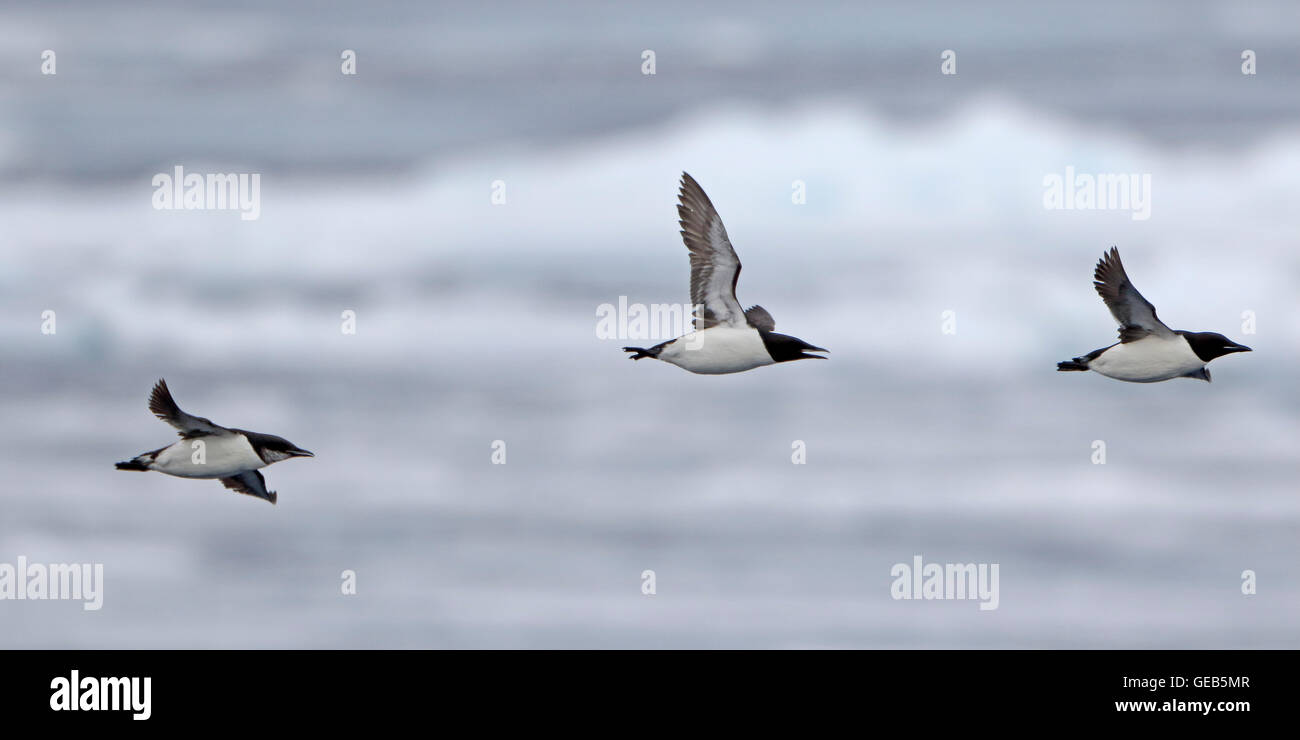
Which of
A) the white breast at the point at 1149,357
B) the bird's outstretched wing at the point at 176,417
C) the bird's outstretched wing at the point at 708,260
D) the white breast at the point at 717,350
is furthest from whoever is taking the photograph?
the white breast at the point at 1149,357

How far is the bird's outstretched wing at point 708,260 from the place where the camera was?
111 feet

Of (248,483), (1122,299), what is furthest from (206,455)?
(1122,299)

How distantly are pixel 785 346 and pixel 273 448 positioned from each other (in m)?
10.4

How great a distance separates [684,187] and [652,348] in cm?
323

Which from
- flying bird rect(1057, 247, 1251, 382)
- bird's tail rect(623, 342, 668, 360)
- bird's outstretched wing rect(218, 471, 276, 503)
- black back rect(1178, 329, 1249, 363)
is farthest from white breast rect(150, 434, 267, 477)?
black back rect(1178, 329, 1249, 363)

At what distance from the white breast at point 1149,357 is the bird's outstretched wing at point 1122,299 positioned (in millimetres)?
309

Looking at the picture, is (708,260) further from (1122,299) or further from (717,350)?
(1122,299)

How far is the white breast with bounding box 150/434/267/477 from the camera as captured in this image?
33.8 m

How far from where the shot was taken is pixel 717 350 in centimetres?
3434

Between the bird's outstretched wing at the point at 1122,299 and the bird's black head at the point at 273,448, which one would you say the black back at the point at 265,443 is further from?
the bird's outstretched wing at the point at 1122,299

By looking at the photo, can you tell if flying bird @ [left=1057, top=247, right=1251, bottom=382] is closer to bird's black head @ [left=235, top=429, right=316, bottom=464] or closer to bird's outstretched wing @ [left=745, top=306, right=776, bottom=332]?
bird's outstretched wing @ [left=745, top=306, right=776, bottom=332]

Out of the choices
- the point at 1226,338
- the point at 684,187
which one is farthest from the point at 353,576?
the point at 1226,338

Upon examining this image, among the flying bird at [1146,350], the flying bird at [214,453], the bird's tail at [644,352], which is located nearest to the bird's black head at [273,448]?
the flying bird at [214,453]
